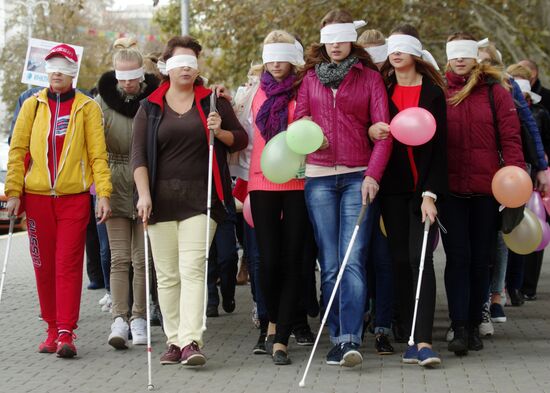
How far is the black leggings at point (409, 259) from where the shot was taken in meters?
8.19

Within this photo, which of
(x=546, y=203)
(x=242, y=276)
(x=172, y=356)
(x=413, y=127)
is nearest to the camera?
(x=413, y=127)

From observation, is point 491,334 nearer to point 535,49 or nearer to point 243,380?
point 243,380

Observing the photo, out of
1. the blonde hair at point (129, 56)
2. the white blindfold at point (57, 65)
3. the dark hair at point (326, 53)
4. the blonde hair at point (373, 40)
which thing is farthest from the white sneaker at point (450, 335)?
the white blindfold at point (57, 65)

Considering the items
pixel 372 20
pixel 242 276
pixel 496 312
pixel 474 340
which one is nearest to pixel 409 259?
pixel 474 340

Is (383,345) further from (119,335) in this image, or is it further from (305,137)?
(119,335)

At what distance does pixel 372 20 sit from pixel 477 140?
616 inches

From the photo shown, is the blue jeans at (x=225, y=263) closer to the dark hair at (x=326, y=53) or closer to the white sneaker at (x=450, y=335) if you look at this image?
the white sneaker at (x=450, y=335)

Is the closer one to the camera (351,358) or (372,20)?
(351,358)

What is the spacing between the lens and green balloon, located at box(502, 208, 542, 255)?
977cm

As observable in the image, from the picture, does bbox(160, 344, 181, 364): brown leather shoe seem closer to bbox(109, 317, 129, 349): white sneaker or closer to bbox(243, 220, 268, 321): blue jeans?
bbox(109, 317, 129, 349): white sneaker

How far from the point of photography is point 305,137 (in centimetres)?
792

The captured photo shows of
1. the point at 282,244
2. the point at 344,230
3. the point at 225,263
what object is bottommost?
the point at 225,263

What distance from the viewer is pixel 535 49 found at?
917 inches

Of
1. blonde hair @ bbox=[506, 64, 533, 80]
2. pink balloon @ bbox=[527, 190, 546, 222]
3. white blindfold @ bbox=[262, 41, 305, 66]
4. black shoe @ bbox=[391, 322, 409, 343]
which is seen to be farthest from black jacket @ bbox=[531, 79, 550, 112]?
white blindfold @ bbox=[262, 41, 305, 66]
